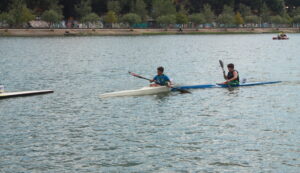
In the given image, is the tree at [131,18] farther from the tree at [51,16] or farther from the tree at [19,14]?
the tree at [19,14]

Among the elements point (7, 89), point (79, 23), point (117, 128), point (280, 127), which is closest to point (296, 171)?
point (280, 127)

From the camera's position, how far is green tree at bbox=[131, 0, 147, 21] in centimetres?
18712

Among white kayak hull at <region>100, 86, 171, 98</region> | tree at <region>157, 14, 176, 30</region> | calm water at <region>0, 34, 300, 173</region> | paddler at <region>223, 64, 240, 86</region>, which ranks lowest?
calm water at <region>0, 34, 300, 173</region>

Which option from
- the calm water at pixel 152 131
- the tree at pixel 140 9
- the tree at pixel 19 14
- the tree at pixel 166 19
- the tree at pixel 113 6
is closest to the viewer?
the calm water at pixel 152 131

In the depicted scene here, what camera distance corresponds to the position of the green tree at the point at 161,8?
192875 millimetres

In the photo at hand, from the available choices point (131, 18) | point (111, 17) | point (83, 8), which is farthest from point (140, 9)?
point (83, 8)

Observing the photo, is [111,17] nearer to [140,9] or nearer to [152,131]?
[140,9]

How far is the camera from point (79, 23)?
194 m

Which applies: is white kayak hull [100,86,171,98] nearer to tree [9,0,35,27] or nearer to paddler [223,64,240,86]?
paddler [223,64,240,86]

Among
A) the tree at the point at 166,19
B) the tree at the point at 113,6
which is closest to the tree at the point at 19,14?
the tree at the point at 113,6

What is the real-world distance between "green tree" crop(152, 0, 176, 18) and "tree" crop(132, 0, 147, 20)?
4.97 m

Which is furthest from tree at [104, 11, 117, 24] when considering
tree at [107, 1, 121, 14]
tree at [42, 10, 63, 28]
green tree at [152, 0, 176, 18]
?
green tree at [152, 0, 176, 18]

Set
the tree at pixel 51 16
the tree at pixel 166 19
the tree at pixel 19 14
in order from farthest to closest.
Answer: the tree at pixel 166 19, the tree at pixel 51 16, the tree at pixel 19 14

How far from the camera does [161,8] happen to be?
193 m
